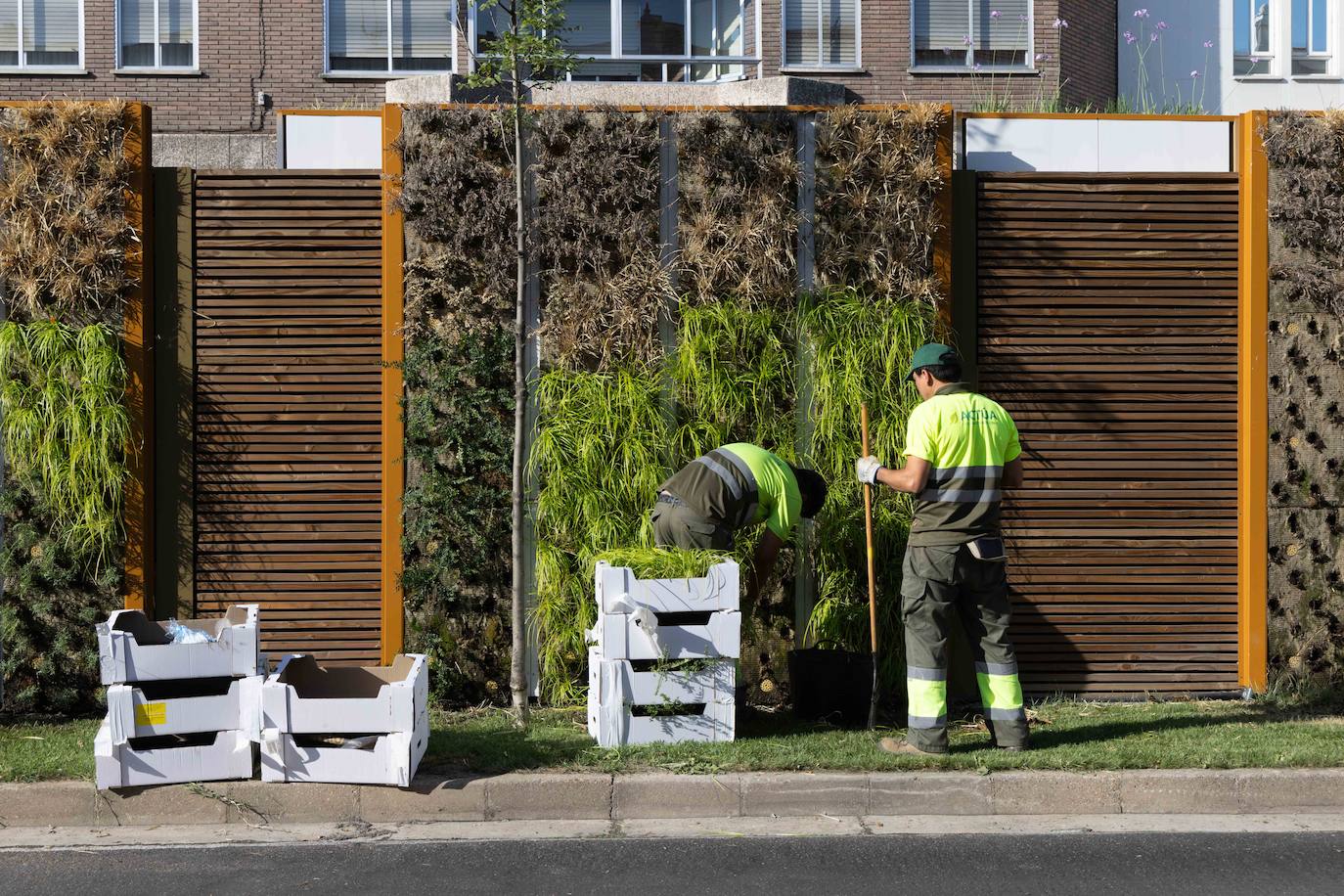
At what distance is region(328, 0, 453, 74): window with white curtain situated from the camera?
15172 mm

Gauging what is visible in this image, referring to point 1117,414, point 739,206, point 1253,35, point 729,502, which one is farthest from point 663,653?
point 1253,35

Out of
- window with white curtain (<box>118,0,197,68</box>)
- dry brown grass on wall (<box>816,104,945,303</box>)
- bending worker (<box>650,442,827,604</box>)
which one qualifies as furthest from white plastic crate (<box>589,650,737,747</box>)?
window with white curtain (<box>118,0,197,68</box>)

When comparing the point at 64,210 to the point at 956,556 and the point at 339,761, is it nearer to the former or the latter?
the point at 339,761

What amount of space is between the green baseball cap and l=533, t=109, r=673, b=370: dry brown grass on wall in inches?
67.5

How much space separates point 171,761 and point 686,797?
7.71 ft

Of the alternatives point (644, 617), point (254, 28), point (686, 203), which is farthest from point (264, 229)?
point (254, 28)

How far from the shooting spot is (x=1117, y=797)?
19.7 ft

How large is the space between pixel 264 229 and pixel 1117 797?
223 inches

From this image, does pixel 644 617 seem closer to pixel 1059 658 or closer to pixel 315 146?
pixel 1059 658

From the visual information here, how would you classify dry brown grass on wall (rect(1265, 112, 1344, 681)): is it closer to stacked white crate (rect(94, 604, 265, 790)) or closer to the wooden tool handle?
the wooden tool handle

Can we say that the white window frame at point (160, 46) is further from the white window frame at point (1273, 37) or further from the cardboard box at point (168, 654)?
the white window frame at point (1273, 37)

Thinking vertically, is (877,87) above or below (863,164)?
above

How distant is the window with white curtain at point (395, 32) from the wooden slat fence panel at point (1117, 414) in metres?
9.11

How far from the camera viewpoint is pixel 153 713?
597cm
